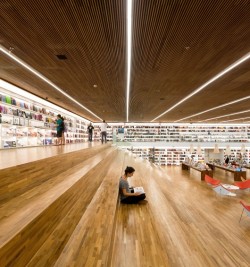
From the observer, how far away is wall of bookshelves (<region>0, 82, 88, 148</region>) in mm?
7262

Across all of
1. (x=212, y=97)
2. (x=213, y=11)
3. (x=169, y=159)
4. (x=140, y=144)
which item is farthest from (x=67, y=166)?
(x=169, y=159)

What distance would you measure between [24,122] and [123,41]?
5.86 m

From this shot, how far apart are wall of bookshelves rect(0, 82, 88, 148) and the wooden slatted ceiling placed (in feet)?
3.21

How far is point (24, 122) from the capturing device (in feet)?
27.5

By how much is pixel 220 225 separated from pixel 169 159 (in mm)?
16377

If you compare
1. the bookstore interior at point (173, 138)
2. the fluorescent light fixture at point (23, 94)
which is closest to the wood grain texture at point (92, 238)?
the fluorescent light fixture at point (23, 94)

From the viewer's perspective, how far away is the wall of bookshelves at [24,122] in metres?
7.26

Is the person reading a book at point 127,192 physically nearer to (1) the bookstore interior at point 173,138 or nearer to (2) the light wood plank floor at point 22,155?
(2) the light wood plank floor at point 22,155

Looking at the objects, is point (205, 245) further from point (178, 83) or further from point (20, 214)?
point (178, 83)

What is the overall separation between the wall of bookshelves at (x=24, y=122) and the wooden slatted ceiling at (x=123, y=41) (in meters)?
0.98

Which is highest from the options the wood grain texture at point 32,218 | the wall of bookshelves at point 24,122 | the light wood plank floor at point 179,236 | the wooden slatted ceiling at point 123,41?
the wooden slatted ceiling at point 123,41

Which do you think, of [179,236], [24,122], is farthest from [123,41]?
[24,122]

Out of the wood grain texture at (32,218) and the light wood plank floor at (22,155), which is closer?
the wood grain texture at (32,218)

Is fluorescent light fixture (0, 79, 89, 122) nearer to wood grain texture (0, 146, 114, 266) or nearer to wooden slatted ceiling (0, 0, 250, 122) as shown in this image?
wooden slatted ceiling (0, 0, 250, 122)
